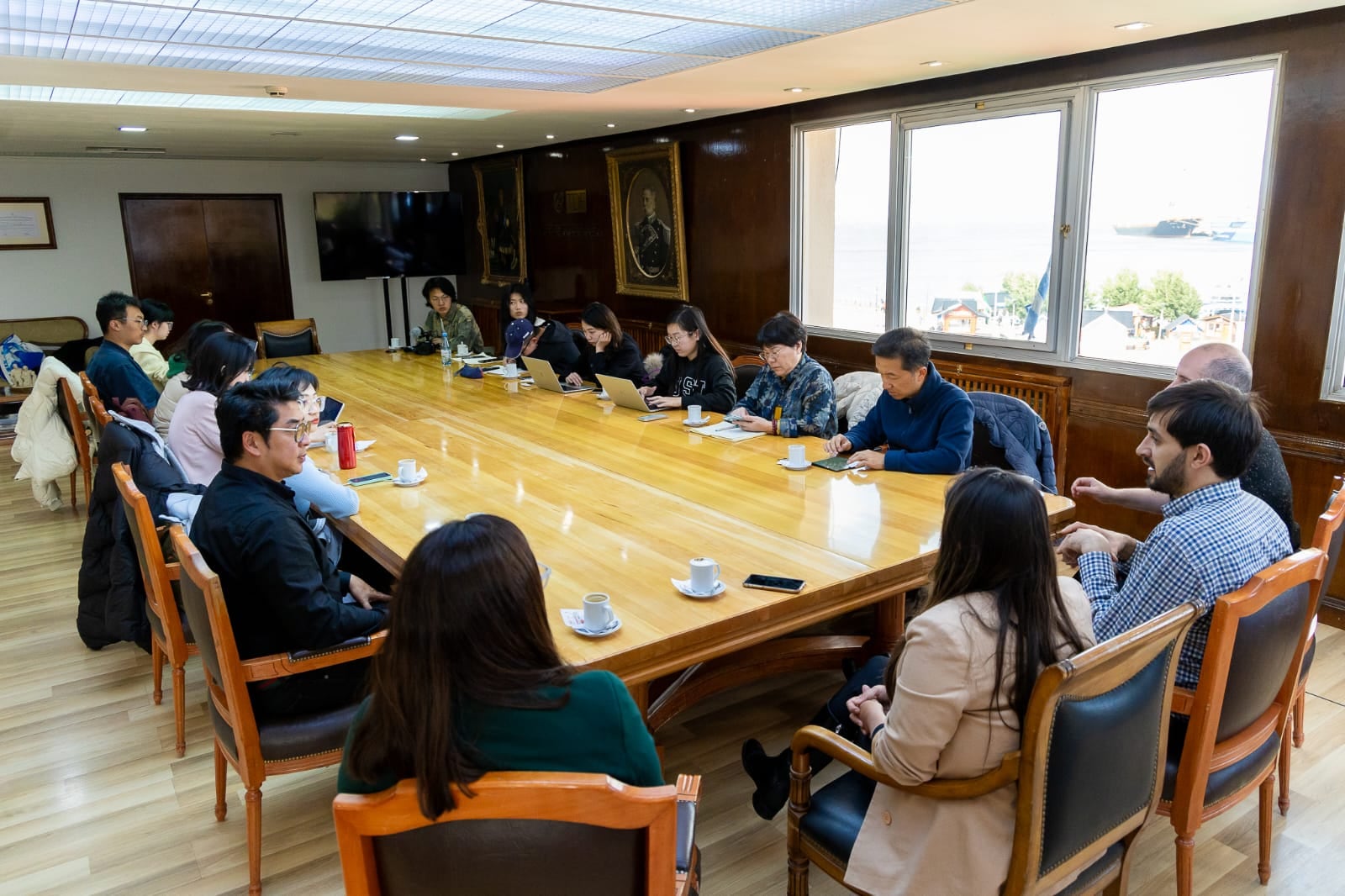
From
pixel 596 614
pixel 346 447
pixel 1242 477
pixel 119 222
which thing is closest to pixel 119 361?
pixel 346 447

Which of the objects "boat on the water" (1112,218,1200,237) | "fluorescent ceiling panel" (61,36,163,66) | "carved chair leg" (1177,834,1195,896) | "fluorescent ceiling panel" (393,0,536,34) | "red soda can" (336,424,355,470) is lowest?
"carved chair leg" (1177,834,1195,896)

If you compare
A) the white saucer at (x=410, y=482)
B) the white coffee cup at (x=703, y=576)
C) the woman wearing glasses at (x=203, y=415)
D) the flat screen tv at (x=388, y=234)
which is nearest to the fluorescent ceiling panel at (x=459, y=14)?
the woman wearing glasses at (x=203, y=415)

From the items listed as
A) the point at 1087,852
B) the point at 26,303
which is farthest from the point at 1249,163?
the point at 26,303

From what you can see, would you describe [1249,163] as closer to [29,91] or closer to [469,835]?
[469,835]

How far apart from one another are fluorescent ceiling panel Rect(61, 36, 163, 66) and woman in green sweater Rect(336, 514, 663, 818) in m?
2.98

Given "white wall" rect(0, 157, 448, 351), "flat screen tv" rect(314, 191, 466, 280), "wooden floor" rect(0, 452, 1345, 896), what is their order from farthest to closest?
"flat screen tv" rect(314, 191, 466, 280), "white wall" rect(0, 157, 448, 351), "wooden floor" rect(0, 452, 1345, 896)

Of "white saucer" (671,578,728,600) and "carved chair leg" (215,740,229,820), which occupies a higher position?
"white saucer" (671,578,728,600)

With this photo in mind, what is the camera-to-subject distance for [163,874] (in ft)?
7.66

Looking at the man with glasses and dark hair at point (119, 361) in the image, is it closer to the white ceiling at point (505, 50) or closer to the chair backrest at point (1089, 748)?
the white ceiling at point (505, 50)

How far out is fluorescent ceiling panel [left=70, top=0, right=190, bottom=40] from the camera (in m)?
2.69

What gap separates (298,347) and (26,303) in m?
3.33

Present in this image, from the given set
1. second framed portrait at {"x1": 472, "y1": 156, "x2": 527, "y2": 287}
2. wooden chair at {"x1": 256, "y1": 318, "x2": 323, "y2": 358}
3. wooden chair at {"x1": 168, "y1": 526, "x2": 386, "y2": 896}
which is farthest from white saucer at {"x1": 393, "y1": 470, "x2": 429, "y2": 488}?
second framed portrait at {"x1": 472, "y1": 156, "x2": 527, "y2": 287}

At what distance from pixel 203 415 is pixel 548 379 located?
215cm

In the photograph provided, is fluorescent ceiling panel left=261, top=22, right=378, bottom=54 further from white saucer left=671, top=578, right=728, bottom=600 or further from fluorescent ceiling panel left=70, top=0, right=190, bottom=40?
white saucer left=671, top=578, right=728, bottom=600
